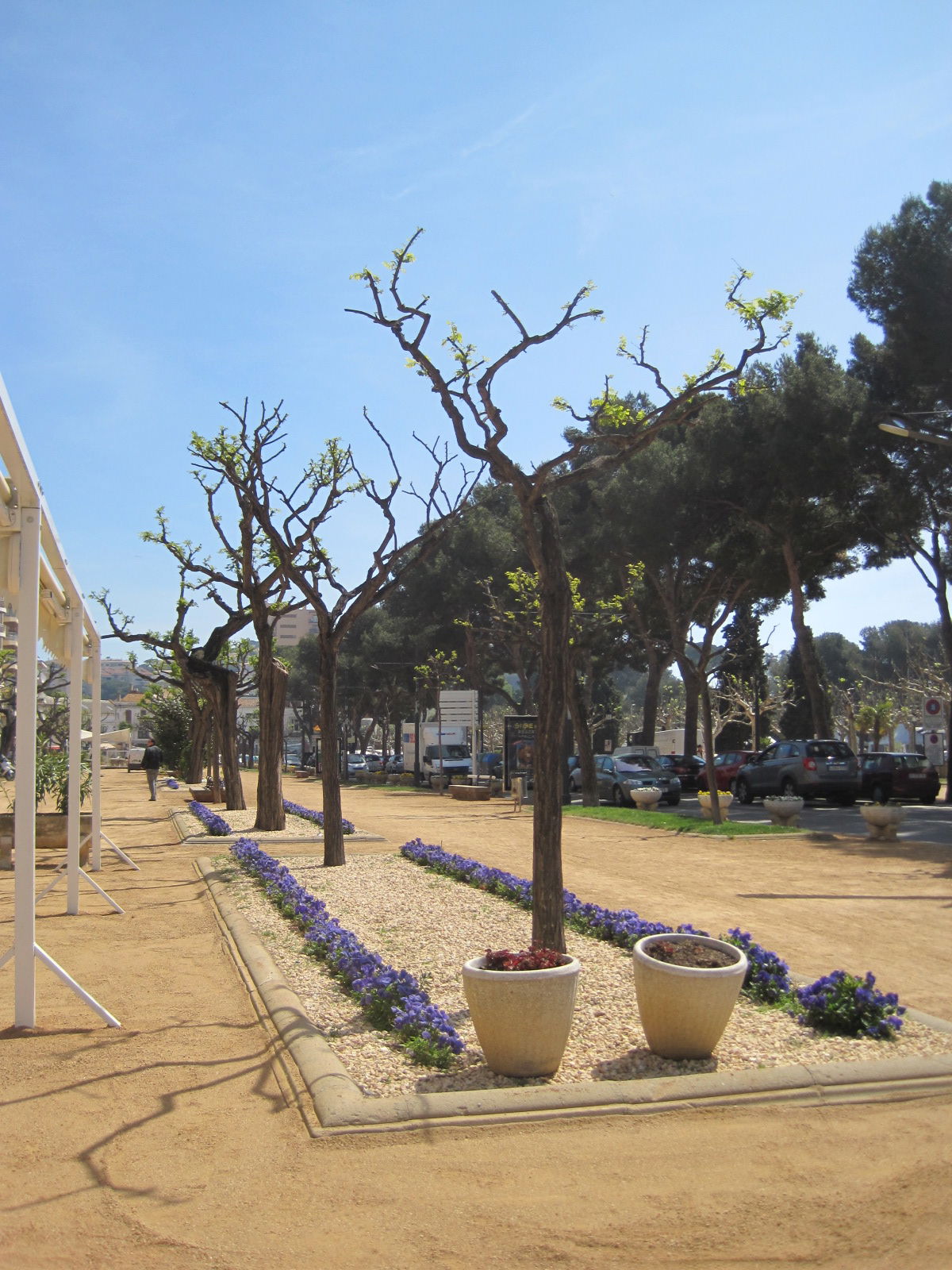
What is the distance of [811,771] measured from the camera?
26.1m

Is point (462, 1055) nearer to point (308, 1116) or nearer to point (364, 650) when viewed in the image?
point (308, 1116)

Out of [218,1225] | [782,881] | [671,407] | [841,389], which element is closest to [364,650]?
[841,389]

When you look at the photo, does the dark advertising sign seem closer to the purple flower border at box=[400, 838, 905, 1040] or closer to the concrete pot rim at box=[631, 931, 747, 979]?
the purple flower border at box=[400, 838, 905, 1040]

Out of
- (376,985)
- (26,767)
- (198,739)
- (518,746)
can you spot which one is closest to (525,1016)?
(376,985)

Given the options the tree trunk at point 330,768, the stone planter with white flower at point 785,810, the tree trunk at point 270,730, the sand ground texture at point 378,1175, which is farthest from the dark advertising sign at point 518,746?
the sand ground texture at point 378,1175

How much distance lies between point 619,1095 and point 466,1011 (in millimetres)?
1897

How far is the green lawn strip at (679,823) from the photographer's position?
61.4 feet

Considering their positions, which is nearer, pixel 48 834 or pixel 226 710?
pixel 48 834

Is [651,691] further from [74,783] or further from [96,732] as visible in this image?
[74,783]

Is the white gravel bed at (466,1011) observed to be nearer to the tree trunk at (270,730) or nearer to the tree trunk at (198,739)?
the tree trunk at (270,730)

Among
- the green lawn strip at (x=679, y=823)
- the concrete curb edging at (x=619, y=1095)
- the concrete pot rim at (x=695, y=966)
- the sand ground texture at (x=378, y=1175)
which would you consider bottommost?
the green lawn strip at (x=679, y=823)

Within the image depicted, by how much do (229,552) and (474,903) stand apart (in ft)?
36.8

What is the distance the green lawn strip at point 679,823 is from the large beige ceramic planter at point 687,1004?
13.1m

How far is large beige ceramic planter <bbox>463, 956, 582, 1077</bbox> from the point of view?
530 centimetres
